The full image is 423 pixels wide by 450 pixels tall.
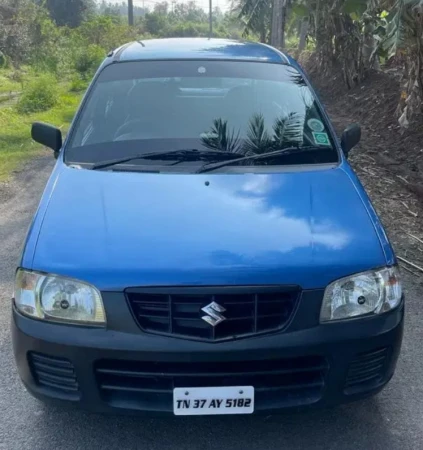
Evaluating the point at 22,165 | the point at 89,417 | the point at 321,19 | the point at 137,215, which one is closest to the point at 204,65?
the point at 137,215

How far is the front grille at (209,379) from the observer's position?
2861mm

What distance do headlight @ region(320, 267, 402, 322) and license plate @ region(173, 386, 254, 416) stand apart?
1.56 ft

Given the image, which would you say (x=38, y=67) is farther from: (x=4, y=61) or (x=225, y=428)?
(x=225, y=428)

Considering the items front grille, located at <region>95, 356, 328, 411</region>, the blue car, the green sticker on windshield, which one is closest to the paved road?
front grille, located at <region>95, 356, 328, 411</region>

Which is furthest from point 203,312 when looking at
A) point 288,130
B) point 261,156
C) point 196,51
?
point 196,51

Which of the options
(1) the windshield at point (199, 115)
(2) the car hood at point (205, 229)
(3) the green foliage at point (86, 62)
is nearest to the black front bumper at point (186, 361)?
(2) the car hood at point (205, 229)

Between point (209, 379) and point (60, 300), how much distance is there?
734mm

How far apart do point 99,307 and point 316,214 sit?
1.19m

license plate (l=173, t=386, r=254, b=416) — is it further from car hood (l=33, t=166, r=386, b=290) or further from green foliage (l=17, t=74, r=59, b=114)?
green foliage (l=17, t=74, r=59, b=114)

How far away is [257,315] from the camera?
2.85 meters

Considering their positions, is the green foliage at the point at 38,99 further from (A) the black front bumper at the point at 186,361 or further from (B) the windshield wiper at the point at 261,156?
(A) the black front bumper at the point at 186,361

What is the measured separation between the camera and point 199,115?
14.2ft

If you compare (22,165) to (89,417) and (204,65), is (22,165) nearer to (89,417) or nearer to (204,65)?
(204,65)

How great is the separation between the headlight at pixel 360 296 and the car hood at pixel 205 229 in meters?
0.05
